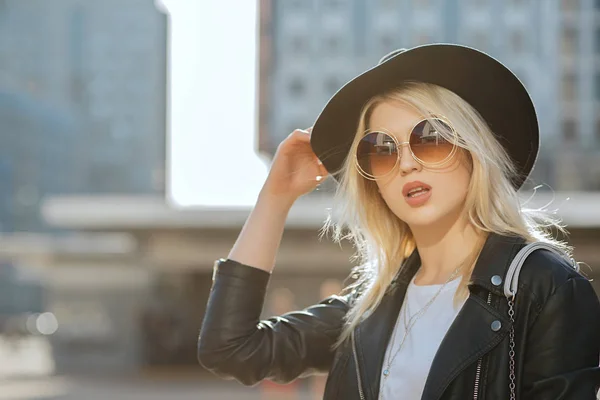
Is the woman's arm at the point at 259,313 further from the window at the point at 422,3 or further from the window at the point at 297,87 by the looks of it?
the window at the point at 297,87

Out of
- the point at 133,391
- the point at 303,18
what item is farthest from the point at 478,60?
the point at 303,18

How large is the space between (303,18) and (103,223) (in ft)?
93.0

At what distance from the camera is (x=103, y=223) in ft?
59.6

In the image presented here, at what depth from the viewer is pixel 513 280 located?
65.8 inches

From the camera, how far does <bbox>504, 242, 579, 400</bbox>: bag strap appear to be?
1.61 metres

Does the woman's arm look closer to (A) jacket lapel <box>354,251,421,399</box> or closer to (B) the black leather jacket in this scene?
(B) the black leather jacket

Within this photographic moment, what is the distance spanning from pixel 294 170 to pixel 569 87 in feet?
143

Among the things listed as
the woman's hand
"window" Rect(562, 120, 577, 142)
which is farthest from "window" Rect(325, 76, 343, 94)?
the woman's hand

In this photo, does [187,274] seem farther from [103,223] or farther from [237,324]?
[237,324]

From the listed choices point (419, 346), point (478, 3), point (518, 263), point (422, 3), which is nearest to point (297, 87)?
point (422, 3)

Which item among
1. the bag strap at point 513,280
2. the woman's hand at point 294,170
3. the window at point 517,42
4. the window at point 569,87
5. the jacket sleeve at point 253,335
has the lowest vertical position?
the jacket sleeve at point 253,335

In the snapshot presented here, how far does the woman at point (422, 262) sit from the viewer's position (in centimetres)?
163

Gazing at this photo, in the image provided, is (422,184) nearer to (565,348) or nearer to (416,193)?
(416,193)

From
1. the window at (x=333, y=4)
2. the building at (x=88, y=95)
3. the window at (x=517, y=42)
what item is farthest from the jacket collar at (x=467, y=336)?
the building at (x=88, y=95)
